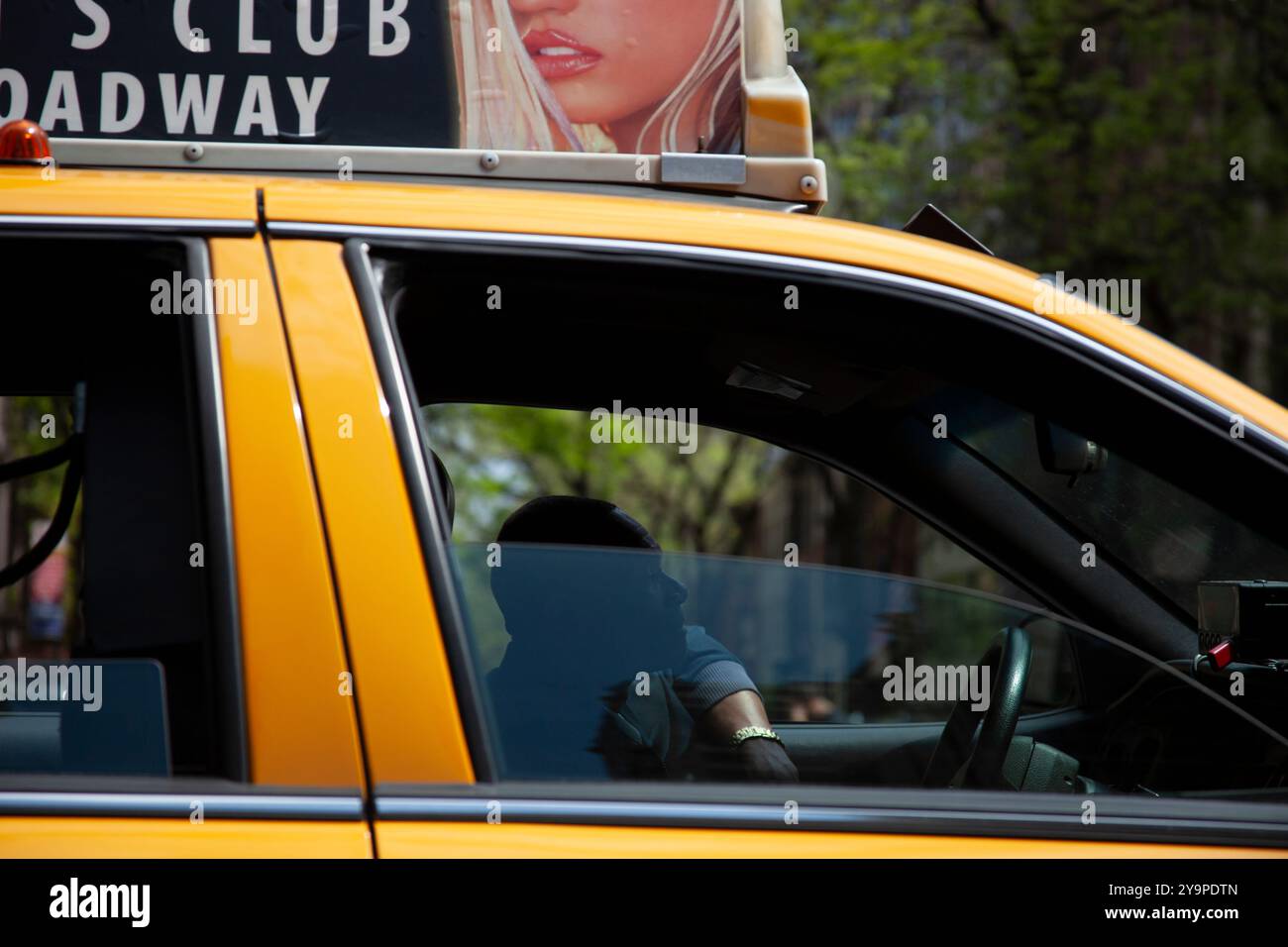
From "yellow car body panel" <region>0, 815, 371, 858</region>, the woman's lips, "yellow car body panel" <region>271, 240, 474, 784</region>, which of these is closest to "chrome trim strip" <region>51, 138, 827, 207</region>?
the woman's lips

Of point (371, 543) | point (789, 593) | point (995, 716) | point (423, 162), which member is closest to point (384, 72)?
point (423, 162)

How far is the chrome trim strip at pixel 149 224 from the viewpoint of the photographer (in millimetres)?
1501

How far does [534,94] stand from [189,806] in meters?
1.03

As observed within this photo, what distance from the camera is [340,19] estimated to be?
1829 millimetres

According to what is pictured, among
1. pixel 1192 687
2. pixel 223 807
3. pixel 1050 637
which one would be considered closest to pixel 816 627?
pixel 1050 637

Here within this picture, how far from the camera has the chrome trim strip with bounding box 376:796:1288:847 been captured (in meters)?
1.36

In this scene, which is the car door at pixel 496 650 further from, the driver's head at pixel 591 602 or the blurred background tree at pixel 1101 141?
the blurred background tree at pixel 1101 141

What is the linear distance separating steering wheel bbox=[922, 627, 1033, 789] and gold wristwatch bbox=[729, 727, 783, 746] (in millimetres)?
281

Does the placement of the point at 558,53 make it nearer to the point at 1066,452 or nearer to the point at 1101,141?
the point at 1066,452

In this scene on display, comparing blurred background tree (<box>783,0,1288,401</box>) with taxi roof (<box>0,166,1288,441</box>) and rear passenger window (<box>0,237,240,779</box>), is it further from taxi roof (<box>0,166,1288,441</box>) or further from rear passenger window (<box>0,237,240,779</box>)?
rear passenger window (<box>0,237,240,779</box>)

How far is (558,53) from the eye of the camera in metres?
1.83

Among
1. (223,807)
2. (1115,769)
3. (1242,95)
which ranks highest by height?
(1242,95)
